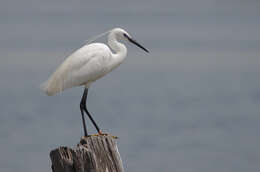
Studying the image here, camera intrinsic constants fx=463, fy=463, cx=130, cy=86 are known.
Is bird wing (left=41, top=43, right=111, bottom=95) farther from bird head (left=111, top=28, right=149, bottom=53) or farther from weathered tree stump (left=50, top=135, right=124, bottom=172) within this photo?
weathered tree stump (left=50, top=135, right=124, bottom=172)

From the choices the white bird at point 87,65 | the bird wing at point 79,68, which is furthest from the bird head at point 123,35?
Answer: the bird wing at point 79,68

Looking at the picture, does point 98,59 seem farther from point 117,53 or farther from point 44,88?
point 44,88

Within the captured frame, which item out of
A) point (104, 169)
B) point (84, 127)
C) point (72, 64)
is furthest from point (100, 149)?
point (72, 64)

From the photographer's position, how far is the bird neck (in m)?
9.05

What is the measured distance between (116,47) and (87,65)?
0.74 m

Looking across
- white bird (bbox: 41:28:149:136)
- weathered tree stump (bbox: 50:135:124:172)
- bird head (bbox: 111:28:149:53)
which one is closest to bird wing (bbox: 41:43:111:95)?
white bird (bbox: 41:28:149:136)

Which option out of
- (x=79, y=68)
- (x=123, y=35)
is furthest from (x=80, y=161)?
(x=123, y=35)

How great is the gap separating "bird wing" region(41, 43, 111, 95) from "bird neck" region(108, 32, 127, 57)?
0.69 ft

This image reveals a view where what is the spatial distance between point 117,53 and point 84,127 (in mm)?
1851

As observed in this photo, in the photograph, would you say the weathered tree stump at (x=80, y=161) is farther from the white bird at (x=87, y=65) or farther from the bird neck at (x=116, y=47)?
the bird neck at (x=116, y=47)

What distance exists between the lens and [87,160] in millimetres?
5035

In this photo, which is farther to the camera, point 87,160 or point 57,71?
point 57,71

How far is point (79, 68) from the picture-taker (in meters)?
8.77

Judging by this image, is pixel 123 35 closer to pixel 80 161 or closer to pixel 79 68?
pixel 79 68
